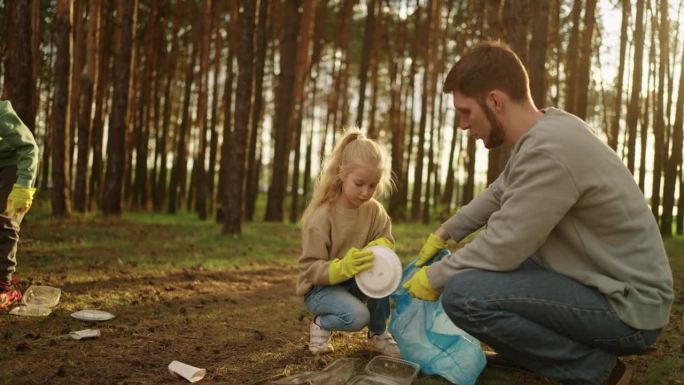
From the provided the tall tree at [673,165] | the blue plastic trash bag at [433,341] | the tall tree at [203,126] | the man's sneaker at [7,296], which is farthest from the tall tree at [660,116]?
the man's sneaker at [7,296]

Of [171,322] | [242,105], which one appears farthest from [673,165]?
[171,322]

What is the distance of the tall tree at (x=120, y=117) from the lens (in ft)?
38.6

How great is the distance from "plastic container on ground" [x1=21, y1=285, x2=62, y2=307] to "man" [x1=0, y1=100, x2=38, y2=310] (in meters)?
0.08

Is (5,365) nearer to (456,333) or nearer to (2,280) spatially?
(2,280)

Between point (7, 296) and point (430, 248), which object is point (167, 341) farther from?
point (430, 248)

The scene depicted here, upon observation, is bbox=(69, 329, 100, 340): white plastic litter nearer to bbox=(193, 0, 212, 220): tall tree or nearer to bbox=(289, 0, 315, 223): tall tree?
bbox=(193, 0, 212, 220): tall tree

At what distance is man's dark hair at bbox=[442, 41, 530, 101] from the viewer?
9.21 feet

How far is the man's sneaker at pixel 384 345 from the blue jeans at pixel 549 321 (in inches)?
34.1

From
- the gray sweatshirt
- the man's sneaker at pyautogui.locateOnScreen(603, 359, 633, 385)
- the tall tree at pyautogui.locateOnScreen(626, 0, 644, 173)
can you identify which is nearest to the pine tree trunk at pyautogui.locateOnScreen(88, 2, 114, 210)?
the tall tree at pyautogui.locateOnScreen(626, 0, 644, 173)

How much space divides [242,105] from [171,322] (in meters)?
5.87

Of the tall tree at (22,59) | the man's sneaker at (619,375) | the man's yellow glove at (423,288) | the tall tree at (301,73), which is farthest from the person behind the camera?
the tall tree at (301,73)

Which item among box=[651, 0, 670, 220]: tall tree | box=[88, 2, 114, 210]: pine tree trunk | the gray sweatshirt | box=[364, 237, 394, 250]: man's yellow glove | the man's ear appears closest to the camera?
the gray sweatshirt

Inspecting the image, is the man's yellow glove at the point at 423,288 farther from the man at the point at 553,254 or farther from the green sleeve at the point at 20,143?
the green sleeve at the point at 20,143

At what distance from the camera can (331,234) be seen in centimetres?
359
